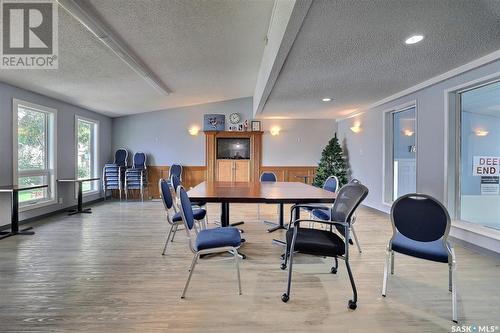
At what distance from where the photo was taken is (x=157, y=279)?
2471mm

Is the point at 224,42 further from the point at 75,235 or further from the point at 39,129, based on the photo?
the point at 39,129

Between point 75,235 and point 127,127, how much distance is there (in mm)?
4386

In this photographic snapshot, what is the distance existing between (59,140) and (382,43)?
19.5ft

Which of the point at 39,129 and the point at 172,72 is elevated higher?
the point at 172,72

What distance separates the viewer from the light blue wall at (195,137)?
7594mm

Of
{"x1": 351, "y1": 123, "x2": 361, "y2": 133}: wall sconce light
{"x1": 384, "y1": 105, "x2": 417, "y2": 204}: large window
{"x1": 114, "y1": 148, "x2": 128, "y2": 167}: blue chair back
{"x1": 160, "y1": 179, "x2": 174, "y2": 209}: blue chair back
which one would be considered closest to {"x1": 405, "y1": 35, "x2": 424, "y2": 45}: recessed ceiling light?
{"x1": 384, "y1": 105, "x2": 417, "y2": 204}: large window


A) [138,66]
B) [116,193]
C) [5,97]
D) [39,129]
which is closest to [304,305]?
[138,66]

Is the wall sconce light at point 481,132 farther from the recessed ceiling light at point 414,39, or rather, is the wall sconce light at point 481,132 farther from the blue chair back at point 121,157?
the blue chair back at point 121,157

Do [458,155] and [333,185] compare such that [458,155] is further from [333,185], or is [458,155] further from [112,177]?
[112,177]

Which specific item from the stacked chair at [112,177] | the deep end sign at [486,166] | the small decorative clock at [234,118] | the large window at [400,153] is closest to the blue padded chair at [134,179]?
the stacked chair at [112,177]

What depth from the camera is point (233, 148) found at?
7.70m

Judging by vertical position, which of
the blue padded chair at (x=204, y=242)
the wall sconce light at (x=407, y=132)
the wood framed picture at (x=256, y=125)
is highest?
the wood framed picture at (x=256, y=125)

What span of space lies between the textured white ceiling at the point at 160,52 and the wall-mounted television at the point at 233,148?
1.89m

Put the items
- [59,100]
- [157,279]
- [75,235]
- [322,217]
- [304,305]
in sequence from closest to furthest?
[304,305], [157,279], [322,217], [75,235], [59,100]
